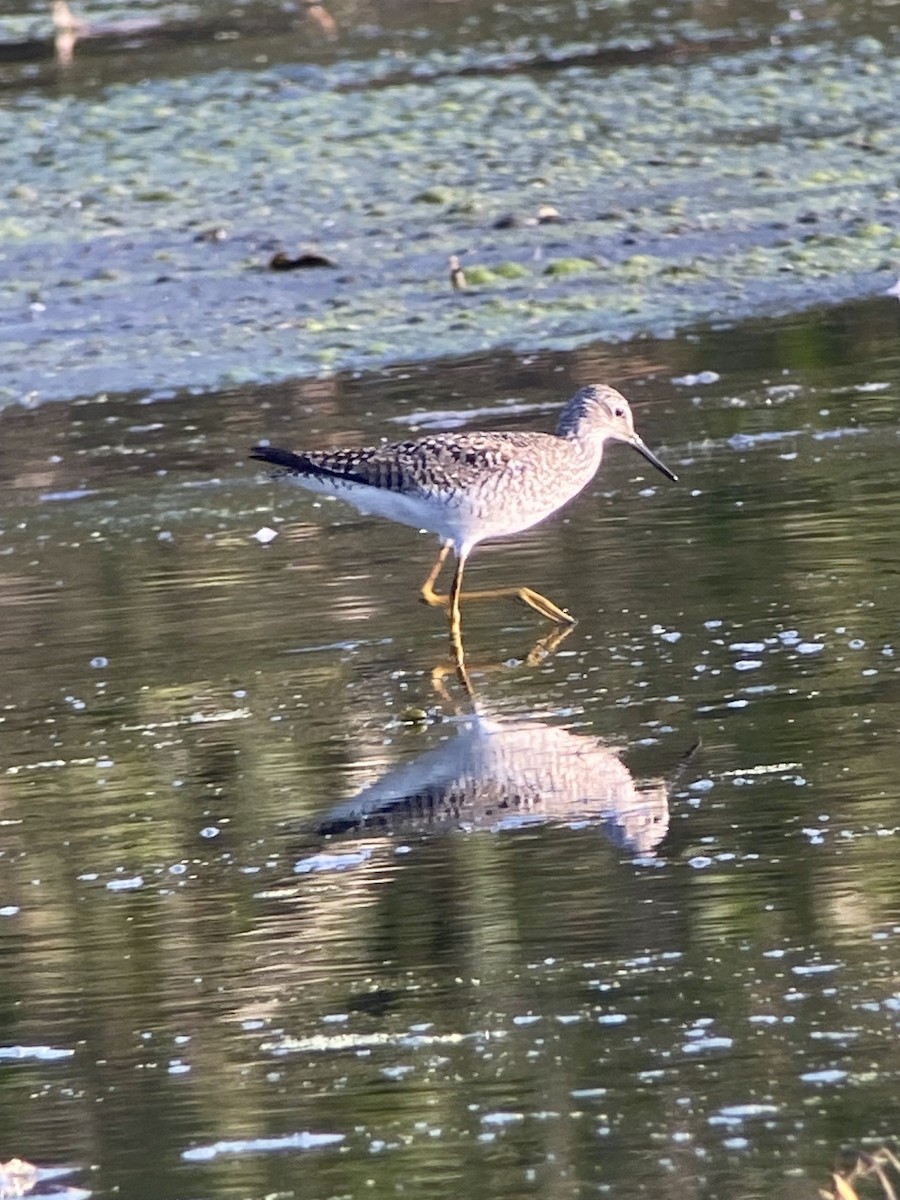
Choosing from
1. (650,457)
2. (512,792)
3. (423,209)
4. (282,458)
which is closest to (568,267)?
(423,209)

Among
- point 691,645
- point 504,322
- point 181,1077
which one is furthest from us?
point 504,322

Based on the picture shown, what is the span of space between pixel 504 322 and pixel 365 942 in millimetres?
7317

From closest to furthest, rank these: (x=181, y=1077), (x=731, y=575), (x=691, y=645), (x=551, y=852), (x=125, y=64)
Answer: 1. (x=181, y=1077)
2. (x=551, y=852)
3. (x=691, y=645)
4. (x=731, y=575)
5. (x=125, y=64)

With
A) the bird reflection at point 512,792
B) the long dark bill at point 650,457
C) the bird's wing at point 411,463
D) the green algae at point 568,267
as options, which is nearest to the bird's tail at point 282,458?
the bird's wing at point 411,463

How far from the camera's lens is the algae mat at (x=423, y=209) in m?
12.3

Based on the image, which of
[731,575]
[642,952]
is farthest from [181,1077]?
[731,575]

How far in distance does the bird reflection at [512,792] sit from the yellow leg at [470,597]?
1075mm

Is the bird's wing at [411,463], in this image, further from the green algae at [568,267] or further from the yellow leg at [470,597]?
the green algae at [568,267]

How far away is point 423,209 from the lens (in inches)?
567

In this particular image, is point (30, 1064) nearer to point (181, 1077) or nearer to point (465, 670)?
point (181, 1077)

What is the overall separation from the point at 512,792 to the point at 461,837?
1.12ft

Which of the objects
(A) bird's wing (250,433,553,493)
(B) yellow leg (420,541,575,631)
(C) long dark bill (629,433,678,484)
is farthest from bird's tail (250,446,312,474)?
(C) long dark bill (629,433,678,484)

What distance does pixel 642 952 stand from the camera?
5023 millimetres

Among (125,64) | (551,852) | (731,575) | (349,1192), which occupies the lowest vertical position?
(125,64)
